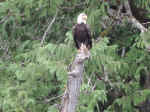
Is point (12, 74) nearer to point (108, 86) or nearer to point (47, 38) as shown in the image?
point (47, 38)

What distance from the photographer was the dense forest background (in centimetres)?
728

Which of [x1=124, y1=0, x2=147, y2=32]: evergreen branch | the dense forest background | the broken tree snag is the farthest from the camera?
[x1=124, y1=0, x2=147, y2=32]: evergreen branch

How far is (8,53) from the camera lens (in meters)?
9.34

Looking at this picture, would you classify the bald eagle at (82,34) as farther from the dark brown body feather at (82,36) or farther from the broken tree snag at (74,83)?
the broken tree snag at (74,83)

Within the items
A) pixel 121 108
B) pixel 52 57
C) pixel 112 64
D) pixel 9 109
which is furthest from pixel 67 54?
pixel 121 108

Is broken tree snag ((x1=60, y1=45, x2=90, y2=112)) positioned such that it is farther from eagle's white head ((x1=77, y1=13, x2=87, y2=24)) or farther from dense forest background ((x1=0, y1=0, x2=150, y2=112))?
eagle's white head ((x1=77, y1=13, x2=87, y2=24))

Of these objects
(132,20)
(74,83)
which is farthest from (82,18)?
(74,83)

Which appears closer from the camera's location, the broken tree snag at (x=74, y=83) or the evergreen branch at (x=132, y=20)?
the broken tree snag at (x=74, y=83)

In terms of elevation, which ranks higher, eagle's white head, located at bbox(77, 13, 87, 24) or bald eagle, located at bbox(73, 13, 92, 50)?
eagle's white head, located at bbox(77, 13, 87, 24)

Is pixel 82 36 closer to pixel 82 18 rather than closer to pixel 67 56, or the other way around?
pixel 82 18

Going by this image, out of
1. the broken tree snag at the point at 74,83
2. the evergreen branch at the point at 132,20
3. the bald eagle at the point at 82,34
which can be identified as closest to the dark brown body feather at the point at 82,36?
the bald eagle at the point at 82,34

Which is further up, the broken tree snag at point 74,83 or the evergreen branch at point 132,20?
the evergreen branch at point 132,20

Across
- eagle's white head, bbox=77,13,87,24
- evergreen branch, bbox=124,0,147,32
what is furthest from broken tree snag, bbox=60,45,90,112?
evergreen branch, bbox=124,0,147,32

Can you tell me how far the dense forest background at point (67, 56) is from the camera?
7.28 meters
